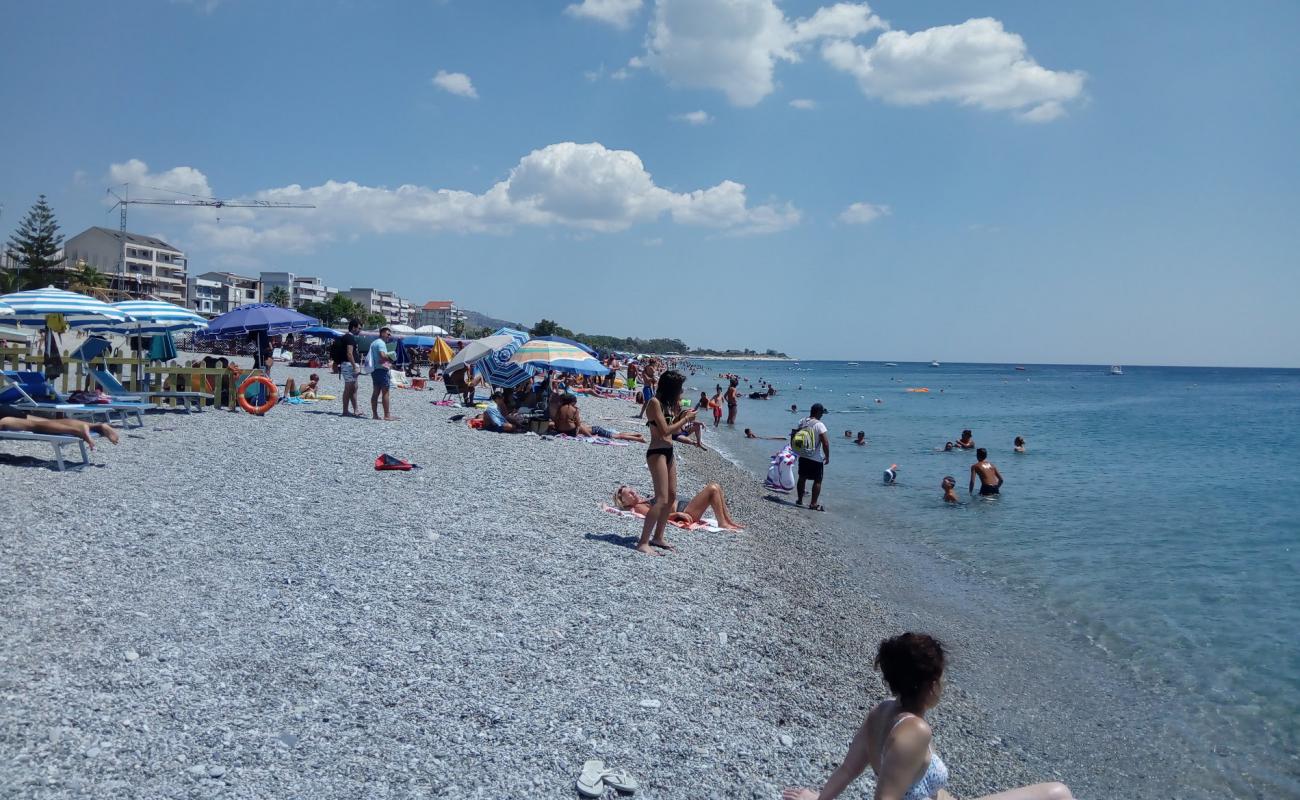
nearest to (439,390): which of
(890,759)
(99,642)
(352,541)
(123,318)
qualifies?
(123,318)

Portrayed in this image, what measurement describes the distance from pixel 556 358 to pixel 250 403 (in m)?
5.64

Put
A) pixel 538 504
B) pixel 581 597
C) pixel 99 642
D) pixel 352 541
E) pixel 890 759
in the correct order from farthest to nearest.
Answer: pixel 538 504 < pixel 352 541 < pixel 581 597 < pixel 99 642 < pixel 890 759

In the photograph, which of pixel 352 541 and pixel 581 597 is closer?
pixel 581 597

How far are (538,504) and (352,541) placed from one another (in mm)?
2829

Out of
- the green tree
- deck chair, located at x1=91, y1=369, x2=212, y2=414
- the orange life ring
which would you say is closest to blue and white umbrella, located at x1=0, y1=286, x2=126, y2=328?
deck chair, located at x1=91, y1=369, x2=212, y2=414

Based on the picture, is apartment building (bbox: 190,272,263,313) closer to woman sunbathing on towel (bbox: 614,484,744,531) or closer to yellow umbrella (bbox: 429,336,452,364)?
yellow umbrella (bbox: 429,336,452,364)

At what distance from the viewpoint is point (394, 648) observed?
4.76 m

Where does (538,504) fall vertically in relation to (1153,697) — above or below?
above

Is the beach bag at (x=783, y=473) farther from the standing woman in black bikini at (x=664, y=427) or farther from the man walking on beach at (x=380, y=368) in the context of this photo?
the man walking on beach at (x=380, y=368)

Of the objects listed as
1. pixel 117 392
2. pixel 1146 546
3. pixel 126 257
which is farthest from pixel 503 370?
pixel 126 257

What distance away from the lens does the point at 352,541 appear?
672 centimetres

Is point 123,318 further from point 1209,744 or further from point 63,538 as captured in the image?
point 1209,744

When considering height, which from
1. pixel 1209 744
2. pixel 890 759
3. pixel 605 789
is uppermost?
pixel 890 759

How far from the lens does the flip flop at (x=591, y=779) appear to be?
366 centimetres
